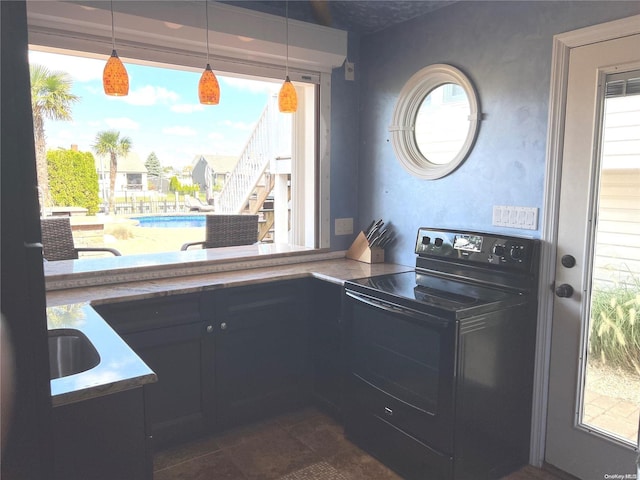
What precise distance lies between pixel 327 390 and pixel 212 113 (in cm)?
515

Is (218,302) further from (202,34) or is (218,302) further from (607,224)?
(607,224)

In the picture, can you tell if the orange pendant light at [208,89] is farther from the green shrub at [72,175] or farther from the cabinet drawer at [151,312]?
the green shrub at [72,175]

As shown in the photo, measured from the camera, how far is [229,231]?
11.2ft

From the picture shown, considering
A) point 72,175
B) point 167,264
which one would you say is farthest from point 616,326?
point 72,175

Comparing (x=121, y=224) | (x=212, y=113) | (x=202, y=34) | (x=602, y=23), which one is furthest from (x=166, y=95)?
(x=602, y=23)

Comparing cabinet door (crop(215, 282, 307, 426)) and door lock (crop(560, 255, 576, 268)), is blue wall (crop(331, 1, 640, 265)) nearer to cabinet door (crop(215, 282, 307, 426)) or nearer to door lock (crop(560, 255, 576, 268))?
door lock (crop(560, 255, 576, 268))

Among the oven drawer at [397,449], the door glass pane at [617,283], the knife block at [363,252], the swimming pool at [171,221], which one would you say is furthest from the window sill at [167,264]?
the swimming pool at [171,221]

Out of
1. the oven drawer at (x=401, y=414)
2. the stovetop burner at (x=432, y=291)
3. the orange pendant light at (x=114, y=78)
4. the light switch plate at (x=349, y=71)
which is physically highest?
the light switch plate at (x=349, y=71)

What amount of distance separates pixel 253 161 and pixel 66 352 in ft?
16.9

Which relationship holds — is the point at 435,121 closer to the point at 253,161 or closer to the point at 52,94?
the point at 253,161

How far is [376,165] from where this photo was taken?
10.2 ft

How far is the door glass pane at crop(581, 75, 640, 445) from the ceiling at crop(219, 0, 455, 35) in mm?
1178

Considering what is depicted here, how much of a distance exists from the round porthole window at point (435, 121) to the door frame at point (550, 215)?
419 millimetres

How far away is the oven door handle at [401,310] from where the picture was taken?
76.0 inches
